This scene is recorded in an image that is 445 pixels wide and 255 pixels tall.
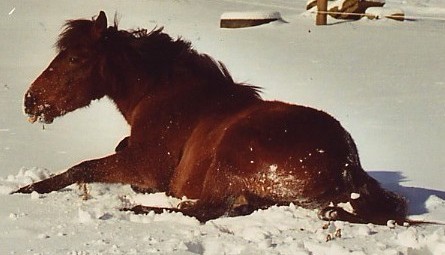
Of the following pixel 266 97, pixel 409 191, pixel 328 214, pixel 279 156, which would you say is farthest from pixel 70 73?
pixel 266 97

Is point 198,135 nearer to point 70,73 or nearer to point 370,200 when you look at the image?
point 70,73

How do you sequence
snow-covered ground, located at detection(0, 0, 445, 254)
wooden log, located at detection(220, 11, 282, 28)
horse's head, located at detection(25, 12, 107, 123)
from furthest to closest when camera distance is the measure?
wooden log, located at detection(220, 11, 282, 28), horse's head, located at detection(25, 12, 107, 123), snow-covered ground, located at detection(0, 0, 445, 254)

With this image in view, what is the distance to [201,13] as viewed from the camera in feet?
57.5

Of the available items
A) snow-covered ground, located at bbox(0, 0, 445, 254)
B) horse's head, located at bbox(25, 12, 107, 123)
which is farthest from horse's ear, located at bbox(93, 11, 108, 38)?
snow-covered ground, located at bbox(0, 0, 445, 254)

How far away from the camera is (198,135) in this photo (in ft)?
14.5

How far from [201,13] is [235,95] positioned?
13.1 m

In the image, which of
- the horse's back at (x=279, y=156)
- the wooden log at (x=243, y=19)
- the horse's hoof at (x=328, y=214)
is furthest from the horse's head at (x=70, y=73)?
the wooden log at (x=243, y=19)

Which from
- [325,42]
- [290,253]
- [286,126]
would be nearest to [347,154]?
[286,126]

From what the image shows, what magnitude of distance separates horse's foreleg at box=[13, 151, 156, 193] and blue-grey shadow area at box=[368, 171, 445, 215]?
147 centimetres

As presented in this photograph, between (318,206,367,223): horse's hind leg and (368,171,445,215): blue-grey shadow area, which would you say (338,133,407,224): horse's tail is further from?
(368,171,445,215): blue-grey shadow area

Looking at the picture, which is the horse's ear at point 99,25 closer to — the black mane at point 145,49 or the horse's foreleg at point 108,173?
the black mane at point 145,49

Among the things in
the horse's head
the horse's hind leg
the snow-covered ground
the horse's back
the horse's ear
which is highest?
the horse's ear

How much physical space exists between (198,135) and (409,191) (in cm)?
134

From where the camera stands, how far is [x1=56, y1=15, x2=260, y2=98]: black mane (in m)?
4.70
